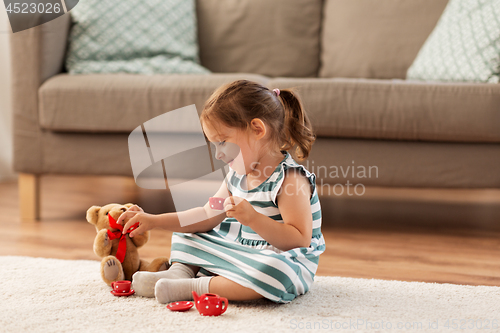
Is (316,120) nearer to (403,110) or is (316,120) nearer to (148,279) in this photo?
(403,110)

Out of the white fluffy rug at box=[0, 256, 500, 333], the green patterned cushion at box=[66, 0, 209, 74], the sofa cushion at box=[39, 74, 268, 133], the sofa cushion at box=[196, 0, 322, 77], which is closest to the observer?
the white fluffy rug at box=[0, 256, 500, 333]

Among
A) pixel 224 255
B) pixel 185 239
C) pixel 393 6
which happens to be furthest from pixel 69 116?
pixel 393 6

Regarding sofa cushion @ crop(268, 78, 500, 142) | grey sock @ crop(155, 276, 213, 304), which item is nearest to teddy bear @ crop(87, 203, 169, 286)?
grey sock @ crop(155, 276, 213, 304)

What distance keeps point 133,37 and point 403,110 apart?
988 mm

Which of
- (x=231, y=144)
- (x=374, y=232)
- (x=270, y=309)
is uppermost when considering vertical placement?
(x=231, y=144)

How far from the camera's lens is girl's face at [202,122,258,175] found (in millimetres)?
878

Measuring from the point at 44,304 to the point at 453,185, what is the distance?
3.46ft

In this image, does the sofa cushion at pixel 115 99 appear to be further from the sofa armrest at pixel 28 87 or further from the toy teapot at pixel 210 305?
the toy teapot at pixel 210 305

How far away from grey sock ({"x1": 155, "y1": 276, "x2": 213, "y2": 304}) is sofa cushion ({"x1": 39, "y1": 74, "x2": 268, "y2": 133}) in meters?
0.65

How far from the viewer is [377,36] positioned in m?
1.86

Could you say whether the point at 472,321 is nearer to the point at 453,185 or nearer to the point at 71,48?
the point at 453,185

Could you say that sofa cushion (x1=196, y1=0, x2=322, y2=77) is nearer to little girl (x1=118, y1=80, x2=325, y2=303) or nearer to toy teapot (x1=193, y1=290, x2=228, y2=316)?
little girl (x1=118, y1=80, x2=325, y2=303)

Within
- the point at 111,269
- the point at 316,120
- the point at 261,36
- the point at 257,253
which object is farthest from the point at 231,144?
the point at 261,36

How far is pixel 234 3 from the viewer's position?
6.39 ft
